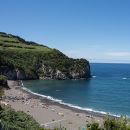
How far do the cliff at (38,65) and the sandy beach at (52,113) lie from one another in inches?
2190

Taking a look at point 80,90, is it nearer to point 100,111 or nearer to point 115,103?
point 115,103

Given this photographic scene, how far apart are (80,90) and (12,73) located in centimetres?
4523

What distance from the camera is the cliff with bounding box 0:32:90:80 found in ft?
532

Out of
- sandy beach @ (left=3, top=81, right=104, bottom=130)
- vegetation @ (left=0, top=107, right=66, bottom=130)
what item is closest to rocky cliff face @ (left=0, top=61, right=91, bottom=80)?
sandy beach @ (left=3, top=81, right=104, bottom=130)

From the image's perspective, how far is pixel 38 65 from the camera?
6993 inches

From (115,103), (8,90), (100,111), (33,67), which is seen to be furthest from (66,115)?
(33,67)

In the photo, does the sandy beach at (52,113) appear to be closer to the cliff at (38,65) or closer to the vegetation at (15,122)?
the vegetation at (15,122)

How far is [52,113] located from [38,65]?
101 m

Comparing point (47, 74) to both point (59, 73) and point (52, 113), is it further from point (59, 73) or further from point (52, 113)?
point (52, 113)

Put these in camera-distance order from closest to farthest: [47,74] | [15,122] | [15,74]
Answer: [15,122], [15,74], [47,74]

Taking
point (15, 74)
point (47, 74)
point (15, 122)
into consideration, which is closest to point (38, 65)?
point (47, 74)

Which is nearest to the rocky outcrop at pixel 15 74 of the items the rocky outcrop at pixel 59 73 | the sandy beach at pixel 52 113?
the rocky outcrop at pixel 59 73

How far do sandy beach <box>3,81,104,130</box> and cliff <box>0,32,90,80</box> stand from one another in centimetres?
5563

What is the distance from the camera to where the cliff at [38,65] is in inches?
6383
